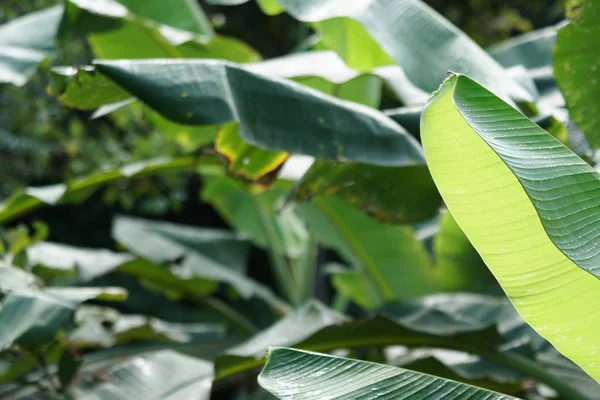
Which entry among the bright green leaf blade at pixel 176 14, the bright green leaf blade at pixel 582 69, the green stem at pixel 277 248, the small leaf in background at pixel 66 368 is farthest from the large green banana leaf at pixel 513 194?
the green stem at pixel 277 248

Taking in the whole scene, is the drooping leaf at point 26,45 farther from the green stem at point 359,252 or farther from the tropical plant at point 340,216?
the green stem at point 359,252

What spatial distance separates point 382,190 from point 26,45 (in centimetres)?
82

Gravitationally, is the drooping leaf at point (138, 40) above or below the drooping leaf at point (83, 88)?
above

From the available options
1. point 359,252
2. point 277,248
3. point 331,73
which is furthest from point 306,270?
point 331,73

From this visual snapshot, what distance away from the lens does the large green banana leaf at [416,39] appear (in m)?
0.99

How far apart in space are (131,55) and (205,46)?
0.76 feet

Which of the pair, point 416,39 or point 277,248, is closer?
point 416,39

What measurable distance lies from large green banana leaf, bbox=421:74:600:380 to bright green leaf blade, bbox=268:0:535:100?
39 cm

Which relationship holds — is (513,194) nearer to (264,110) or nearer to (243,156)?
(264,110)

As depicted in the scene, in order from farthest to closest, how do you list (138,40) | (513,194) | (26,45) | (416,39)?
(138,40) → (26,45) → (416,39) → (513,194)

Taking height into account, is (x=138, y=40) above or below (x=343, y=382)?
above

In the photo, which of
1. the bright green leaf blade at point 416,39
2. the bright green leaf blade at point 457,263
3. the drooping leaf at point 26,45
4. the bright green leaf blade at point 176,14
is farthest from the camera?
the bright green leaf blade at point 176,14

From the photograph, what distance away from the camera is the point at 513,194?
1.90ft

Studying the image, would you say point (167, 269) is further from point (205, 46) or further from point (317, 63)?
point (317, 63)
